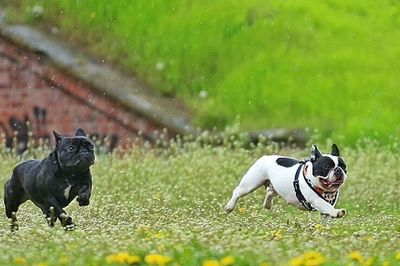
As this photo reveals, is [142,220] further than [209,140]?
No

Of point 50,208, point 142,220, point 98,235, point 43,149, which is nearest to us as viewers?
point 98,235

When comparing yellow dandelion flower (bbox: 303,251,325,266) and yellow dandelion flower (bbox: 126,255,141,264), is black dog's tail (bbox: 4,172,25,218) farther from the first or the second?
yellow dandelion flower (bbox: 303,251,325,266)

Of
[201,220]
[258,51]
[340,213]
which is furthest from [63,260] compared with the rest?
[258,51]

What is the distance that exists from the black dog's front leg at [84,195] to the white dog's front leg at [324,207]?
2.02 m

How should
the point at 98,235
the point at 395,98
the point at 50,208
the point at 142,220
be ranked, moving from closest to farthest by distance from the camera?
the point at 98,235 < the point at 50,208 < the point at 142,220 < the point at 395,98

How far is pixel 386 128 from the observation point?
21266mm

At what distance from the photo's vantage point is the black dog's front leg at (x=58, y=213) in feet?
38.9

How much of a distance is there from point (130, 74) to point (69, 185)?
11.3 metres

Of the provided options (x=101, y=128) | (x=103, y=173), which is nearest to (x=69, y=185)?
(x=103, y=173)

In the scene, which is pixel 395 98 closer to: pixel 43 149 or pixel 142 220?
pixel 43 149

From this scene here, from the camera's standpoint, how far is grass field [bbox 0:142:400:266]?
8.83 metres

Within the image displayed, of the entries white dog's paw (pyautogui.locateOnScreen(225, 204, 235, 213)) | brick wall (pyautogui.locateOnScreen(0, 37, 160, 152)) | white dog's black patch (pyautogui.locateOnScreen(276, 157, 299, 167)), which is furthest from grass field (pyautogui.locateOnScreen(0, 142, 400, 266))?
brick wall (pyautogui.locateOnScreen(0, 37, 160, 152))

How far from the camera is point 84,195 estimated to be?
39.0 ft

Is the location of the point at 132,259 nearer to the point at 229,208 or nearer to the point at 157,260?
the point at 157,260
